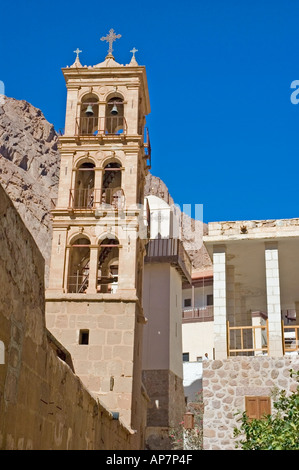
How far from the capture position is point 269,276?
54.9 ft

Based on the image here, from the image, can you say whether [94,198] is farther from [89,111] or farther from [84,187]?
[89,111]

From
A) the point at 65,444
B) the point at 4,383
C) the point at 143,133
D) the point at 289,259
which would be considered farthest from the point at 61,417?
the point at 143,133

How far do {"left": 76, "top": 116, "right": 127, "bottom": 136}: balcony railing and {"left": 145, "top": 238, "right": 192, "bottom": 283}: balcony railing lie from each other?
942 cm

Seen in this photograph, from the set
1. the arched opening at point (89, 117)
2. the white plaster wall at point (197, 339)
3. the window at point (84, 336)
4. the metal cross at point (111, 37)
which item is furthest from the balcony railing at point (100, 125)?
the white plaster wall at point (197, 339)

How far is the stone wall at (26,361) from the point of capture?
18.8ft

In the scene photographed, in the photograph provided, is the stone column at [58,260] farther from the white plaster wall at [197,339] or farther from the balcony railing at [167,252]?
the white plaster wall at [197,339]

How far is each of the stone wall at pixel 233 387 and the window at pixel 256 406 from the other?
10cm

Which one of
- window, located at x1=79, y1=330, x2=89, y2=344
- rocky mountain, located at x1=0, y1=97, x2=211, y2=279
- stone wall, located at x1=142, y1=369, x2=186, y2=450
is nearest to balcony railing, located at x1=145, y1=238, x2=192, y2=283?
stone wall, located at x1=142, y1=369, x2=186, y2=450

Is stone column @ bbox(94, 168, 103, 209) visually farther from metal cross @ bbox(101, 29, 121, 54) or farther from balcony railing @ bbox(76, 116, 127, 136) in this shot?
metal cross @ bbox(101, 29, 121, 54)

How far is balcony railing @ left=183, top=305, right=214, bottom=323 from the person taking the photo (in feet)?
145

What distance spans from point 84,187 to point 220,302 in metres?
10.9

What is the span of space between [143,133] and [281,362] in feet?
44.8

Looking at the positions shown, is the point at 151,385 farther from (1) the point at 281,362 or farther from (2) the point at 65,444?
(2) the point at 65,444

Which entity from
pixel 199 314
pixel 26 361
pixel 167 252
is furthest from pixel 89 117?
pixel 199 314
